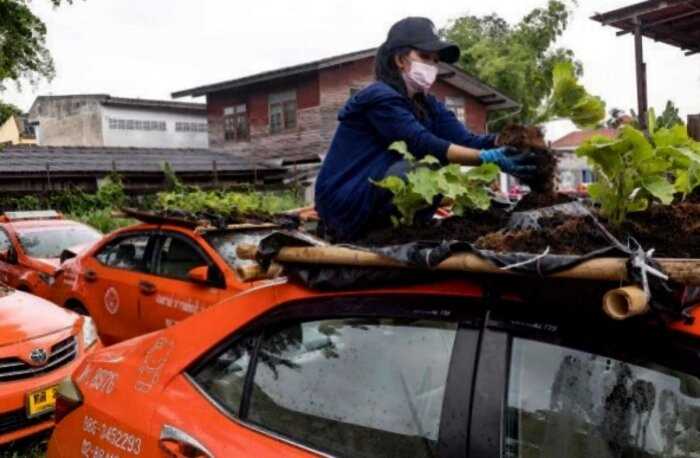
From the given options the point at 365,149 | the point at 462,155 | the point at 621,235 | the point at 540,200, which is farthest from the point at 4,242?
the point at 621,235

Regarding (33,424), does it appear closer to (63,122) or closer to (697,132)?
(697,132)

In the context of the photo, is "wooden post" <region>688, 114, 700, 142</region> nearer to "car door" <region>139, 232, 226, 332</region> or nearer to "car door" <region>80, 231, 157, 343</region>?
"car door" <region>139, 232, 226, 332</region>

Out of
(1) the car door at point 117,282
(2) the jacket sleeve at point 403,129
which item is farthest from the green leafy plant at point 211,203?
(2) the jacket sleeve at point 403,129

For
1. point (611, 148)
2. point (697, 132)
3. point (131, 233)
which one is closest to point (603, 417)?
point (611, 148)

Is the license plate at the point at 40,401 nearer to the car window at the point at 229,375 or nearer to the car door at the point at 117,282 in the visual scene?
the car door at the point at 117,282

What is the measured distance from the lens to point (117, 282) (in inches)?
249

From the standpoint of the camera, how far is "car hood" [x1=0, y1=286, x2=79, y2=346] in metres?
4.54

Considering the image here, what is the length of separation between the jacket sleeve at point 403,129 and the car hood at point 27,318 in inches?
127

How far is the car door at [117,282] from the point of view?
242 inches

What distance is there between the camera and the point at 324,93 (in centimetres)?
2402

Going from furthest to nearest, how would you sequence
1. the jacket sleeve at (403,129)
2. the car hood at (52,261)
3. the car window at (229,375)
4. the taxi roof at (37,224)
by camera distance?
1. the taxi roof at (37,224)
2. the car hood at (52,261)
3. the jacket sleeve at (403,129)
4. the car window at (229,375)

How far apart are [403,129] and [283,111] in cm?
2340

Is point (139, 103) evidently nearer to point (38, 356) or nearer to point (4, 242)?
point (4, 242)

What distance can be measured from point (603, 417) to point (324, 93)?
2326 cm
